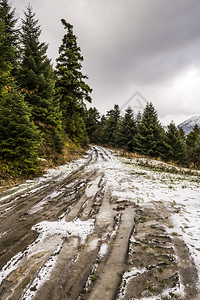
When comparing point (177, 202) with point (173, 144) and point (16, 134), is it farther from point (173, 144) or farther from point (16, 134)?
point (173, 144)

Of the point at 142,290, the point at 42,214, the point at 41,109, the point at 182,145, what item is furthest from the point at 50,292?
the point at 182,145

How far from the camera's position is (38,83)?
11.6 meters

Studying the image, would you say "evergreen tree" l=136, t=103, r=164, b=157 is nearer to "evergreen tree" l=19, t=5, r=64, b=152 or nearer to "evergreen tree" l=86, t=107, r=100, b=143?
"evergreen tree" l=19, t=5, r=64, b=152

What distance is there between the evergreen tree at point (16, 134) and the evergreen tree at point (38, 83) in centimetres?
358

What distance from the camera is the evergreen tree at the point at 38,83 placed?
37.8 ft

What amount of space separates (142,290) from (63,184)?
5526mm

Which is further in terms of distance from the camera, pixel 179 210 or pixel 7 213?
pixel 179 210

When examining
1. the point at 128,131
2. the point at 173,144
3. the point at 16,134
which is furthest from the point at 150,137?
the point at 16,134

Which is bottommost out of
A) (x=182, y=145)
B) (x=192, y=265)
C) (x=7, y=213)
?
A: (x=7, y=213)

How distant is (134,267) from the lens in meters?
2.44

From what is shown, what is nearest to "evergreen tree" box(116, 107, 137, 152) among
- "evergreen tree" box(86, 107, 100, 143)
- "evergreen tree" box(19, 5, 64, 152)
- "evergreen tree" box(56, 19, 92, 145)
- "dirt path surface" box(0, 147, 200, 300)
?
"evergreen tree" box(56, 19, 92, 145)

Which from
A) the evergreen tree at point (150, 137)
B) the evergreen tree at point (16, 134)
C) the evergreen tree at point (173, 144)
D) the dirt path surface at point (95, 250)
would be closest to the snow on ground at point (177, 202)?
the dirt path surface at point (95, 250)

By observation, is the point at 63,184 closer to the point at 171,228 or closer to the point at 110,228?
the point at 110,228

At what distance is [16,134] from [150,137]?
65.7 feet
